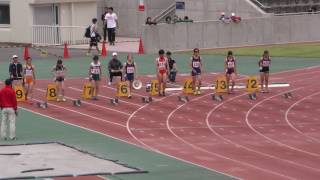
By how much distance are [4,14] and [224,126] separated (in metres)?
Answer: 28.7

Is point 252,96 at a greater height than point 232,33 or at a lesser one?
lesser

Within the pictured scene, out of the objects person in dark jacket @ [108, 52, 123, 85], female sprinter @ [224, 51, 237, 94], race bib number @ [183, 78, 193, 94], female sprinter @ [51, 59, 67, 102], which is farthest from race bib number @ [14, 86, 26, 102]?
female sprinter @ [224, 51, 237, 94]

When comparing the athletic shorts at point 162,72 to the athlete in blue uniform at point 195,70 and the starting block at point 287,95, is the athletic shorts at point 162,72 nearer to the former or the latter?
the athlete in blue uniform at point 195,70

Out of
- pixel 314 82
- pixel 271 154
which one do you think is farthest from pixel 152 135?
pixel 314 82

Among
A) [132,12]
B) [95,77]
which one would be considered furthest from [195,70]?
[132,12]

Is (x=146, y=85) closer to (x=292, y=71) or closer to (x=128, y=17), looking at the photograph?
(x=292, y=71)

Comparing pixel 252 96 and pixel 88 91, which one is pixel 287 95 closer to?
pixel 252 96

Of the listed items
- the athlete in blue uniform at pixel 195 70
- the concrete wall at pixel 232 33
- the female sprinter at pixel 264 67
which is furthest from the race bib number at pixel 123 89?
the concrete wall at pixel 232 33

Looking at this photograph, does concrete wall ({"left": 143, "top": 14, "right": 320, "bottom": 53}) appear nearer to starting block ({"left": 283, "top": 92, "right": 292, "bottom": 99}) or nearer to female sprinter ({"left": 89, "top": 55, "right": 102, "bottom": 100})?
starting block ({"left": 283, "top": 92, "right": 292, "bottom": 99})

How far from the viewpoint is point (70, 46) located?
52094 mm

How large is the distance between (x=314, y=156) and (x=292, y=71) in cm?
1823

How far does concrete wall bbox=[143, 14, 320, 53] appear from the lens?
49469 mm

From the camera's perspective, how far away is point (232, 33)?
52.0 meters

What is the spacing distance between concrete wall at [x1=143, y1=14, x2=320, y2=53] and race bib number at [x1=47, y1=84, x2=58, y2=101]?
1575cm
